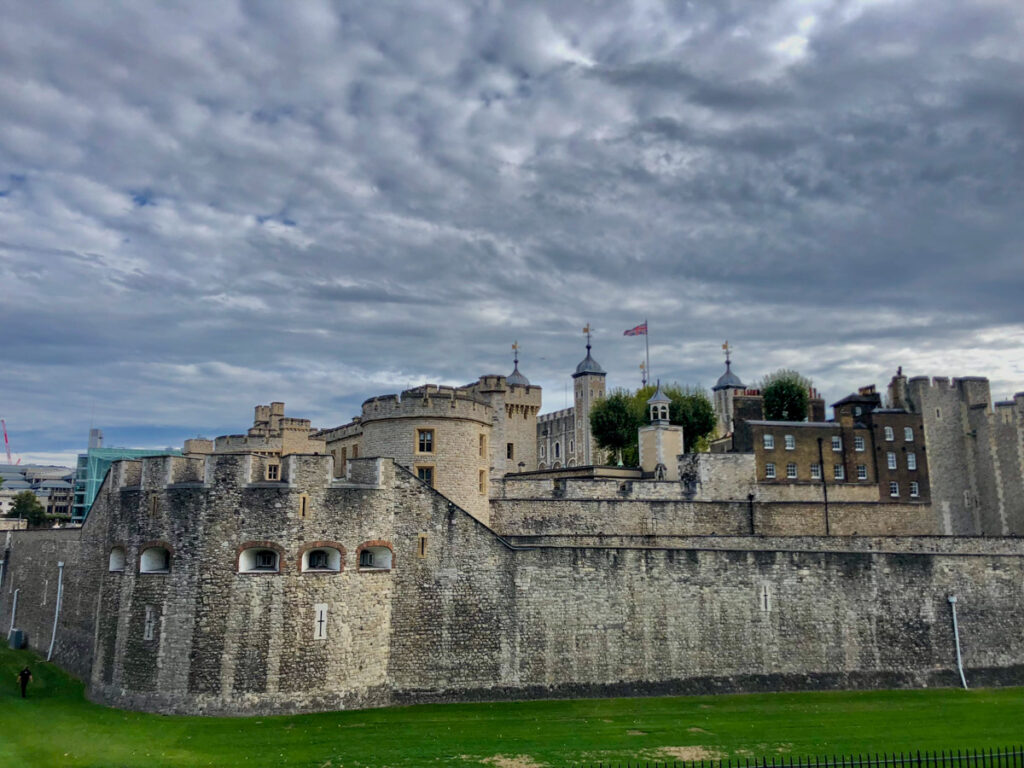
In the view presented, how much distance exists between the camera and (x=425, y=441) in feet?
112

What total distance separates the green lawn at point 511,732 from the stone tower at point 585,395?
2484 inches

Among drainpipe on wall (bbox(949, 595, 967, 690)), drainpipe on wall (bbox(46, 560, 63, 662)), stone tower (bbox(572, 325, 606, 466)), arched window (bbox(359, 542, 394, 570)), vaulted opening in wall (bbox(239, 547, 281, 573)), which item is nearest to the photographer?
vaulted opening in wall (bbox(239, 547, 281, 573))

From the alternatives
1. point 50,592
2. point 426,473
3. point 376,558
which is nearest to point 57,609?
point 50,592

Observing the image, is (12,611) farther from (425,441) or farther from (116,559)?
(425,441)

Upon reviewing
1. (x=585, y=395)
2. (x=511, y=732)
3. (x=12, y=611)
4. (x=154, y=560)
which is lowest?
(x=511, y=732)

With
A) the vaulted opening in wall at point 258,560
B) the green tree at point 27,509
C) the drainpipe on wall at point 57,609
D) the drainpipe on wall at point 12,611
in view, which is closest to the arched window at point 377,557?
the vaulted opening in wall at point 258,560

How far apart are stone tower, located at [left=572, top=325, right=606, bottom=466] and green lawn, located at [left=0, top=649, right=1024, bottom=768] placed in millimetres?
63104

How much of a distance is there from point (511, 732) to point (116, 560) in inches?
631

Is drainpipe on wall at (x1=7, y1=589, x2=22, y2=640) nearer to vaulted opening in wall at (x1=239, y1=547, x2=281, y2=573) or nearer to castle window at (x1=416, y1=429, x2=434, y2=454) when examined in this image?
vaulted opening in wall at (x1=239, y1=547, x2=281, y2=573)

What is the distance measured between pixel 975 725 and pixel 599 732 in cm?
1262

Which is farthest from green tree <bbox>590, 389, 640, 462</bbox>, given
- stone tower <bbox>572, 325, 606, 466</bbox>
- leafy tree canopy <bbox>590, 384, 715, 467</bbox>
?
stone tower <bbox>572, 325, 606, 466</bbox>

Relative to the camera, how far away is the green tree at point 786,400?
Answer: 206ft

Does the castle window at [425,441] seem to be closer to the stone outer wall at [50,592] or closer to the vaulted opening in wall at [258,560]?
the vaulted opening in wall at [258,560]

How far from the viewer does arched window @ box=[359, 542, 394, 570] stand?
29344 mm
